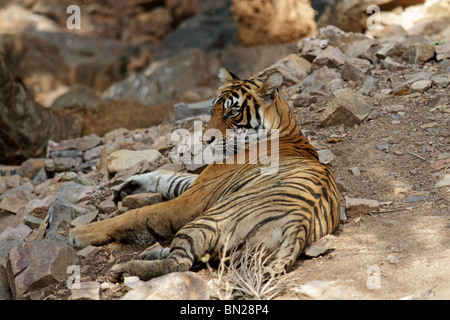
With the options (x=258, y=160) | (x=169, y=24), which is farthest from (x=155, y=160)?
(x=169, y=24)

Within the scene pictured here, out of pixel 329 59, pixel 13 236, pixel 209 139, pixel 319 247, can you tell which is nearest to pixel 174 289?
pixel 319 247

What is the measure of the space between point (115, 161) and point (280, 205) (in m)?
2.59

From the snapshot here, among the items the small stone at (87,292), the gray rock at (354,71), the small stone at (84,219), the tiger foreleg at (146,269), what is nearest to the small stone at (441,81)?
the gray rock at (354,71)

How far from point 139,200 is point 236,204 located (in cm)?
120

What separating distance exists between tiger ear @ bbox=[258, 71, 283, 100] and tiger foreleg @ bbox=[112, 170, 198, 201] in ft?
2.85

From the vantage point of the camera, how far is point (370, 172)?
454cm

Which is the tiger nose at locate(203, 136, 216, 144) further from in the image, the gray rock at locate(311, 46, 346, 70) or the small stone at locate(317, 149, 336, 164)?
the gray rock at locate(311, 46, 346, 70)

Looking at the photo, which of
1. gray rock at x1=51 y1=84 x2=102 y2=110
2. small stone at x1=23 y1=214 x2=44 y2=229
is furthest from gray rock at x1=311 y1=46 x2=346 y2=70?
gray rock at x1=51 y1=84 x2=102 y2=110

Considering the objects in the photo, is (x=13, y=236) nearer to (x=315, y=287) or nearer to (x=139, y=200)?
(x=139, y=200)

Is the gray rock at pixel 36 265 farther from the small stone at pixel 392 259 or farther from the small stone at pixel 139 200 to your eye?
the small stone at pixel 392 259

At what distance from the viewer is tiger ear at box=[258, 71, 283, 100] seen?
3932 millimetres

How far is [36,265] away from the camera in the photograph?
3.27 metres

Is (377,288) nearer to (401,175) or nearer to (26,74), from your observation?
(401,175)

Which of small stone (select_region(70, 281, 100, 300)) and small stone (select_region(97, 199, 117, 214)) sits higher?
small stone (select_region(70, 281, 100, 300))
